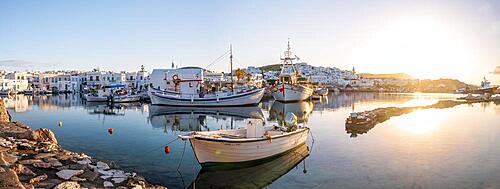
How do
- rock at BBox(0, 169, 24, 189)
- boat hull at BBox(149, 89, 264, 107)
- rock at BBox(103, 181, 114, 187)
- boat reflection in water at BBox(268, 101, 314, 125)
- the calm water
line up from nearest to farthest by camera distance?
rock at BBox(0, 169, 24, 189), rock at BBox(103, 181, 114, 187), the calm water, boat reflection in water at BBox(268, 101, 314, 125), boat hull at BBox(149, 89, 264, 107)

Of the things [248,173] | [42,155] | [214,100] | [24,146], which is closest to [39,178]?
[42,155]

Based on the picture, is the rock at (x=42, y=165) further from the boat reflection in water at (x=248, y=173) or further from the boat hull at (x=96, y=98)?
the boat hull at (x=96, y=98)

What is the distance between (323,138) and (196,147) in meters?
8.50

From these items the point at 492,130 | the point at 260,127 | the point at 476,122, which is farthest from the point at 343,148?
the point at 476,122

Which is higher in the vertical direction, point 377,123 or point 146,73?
point 146,73

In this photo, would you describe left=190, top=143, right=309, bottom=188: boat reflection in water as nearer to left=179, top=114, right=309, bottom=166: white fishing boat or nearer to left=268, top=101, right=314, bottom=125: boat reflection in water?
left=179, top=114, right=309, bottom=166: white fishing boat

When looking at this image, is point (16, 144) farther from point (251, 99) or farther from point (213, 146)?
point (251, 99)

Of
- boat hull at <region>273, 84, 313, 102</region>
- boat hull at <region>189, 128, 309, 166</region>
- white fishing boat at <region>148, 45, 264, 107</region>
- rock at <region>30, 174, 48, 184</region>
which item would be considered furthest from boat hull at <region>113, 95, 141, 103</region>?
rock at <region>30, 174, 48, 184</region>

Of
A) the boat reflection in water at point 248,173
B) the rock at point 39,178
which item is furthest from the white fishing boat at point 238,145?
the rock at point 39,178

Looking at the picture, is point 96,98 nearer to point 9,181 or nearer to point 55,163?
point 55,163

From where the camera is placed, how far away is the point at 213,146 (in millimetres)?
10484

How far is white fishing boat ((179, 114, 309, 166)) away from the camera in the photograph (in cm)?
1043

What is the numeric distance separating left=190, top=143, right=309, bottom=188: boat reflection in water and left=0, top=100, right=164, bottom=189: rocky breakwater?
1869 millimetres

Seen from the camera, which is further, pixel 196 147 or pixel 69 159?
pixel 196 147
